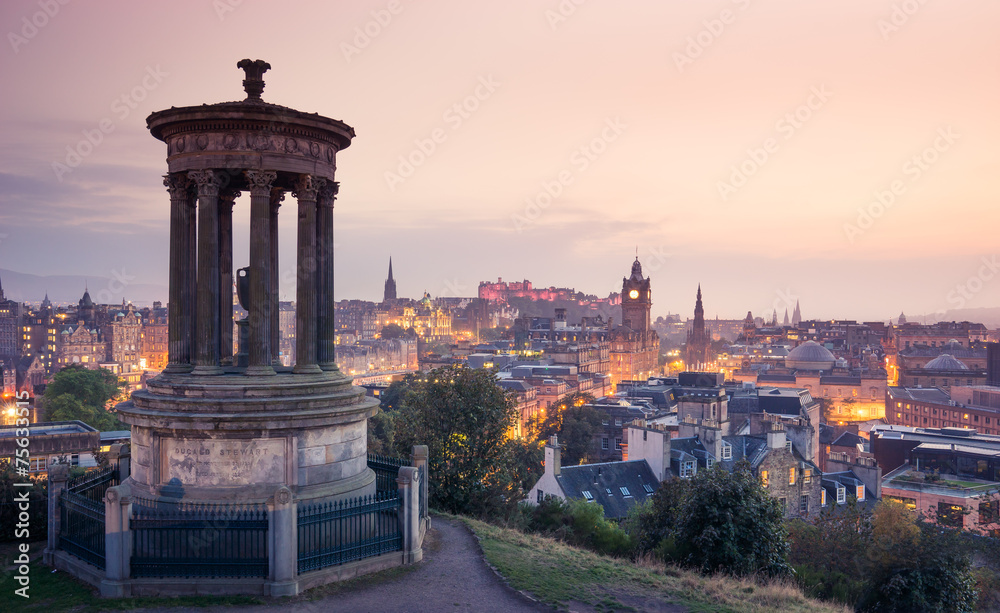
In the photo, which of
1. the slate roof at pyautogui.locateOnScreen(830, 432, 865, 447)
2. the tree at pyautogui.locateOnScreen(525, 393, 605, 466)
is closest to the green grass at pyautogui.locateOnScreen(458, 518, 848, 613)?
the tree at pyautogui.locateOnScreen(525, 393, 605, 466)

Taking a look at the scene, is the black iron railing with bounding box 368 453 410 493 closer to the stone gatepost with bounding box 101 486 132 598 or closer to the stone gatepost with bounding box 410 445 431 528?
the stone gatepost with bounding box 410 445 431 528

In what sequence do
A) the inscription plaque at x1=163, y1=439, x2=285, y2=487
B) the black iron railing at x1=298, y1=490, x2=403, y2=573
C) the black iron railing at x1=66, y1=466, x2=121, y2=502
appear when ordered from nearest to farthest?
1. the black iron railing at x1=298, y1=490, x2=403, y2=573
2. the inscription plaque at x1=163, y1=439, x2=285, y2=487
3. the black iron railing at x1=66, y1=466, x2=121, y2=502

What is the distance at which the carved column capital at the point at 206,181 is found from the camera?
1964 cm

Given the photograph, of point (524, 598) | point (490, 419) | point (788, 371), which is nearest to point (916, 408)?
point (788, 371)

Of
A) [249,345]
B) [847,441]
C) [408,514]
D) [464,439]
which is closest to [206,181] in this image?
[249,345]

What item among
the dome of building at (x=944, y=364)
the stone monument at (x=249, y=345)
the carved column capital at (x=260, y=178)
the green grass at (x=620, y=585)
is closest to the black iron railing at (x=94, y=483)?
the stone monument at (x=249, y=345)

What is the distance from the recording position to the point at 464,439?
3219 cm

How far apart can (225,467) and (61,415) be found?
77856 millimetres

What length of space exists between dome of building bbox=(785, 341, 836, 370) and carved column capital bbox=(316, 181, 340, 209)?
169m

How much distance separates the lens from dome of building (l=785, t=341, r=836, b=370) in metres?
175

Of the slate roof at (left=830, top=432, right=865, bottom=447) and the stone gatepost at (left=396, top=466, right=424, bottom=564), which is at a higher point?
the stone gatepost at (left=396, top=466, right=424, bottom=564)

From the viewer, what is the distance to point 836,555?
111 ft

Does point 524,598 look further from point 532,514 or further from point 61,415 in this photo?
point 61,415

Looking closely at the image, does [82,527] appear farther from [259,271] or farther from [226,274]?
[226,274]
